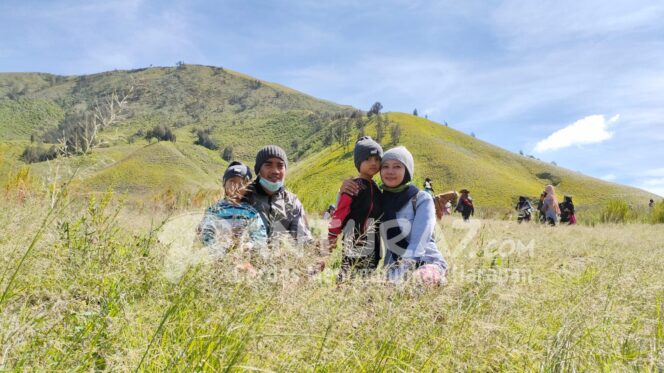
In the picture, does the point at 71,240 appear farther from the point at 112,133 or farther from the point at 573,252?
the point at 573,252

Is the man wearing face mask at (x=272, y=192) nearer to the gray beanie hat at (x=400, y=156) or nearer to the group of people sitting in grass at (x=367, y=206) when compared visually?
the group of people sitting in grass at (x=367, y=206)

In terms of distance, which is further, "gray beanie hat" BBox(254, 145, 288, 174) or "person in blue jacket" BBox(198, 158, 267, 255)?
"gray beanie hat" BBox(254, 145, 288, 174)

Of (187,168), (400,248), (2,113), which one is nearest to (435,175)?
(187,168)

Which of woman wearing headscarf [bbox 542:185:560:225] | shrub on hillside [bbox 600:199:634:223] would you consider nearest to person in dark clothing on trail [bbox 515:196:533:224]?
woman wearing headscarf [bbox 542:185:560:225]

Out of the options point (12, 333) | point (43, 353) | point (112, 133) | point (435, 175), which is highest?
point (435, 175)

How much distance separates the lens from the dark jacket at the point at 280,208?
3.60 meters

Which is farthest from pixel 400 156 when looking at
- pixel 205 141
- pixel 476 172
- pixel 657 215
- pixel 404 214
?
pixel 205 141

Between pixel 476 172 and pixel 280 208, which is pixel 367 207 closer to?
pixel 280 208

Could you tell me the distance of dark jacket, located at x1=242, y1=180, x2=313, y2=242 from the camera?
3.60m

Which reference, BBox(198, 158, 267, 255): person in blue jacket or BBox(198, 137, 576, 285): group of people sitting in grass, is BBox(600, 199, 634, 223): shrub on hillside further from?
BBox(198, 158, 267, 255): person in blue jacket

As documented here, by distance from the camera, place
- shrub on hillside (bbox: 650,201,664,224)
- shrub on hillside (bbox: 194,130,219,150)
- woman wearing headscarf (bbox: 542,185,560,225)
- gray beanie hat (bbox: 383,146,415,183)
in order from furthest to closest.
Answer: shrub on hillside (bbox: 194,130,219,150) < shrub on hillside (bbox: 650,201,664,224) < woman wearing headscarf (bbox: 542,185,560,225) < gray beanie hat (bbox: 383,146,415,183)

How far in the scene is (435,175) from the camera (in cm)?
7419

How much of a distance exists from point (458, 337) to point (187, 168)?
109111 mm

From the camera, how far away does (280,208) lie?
12.2 feet
